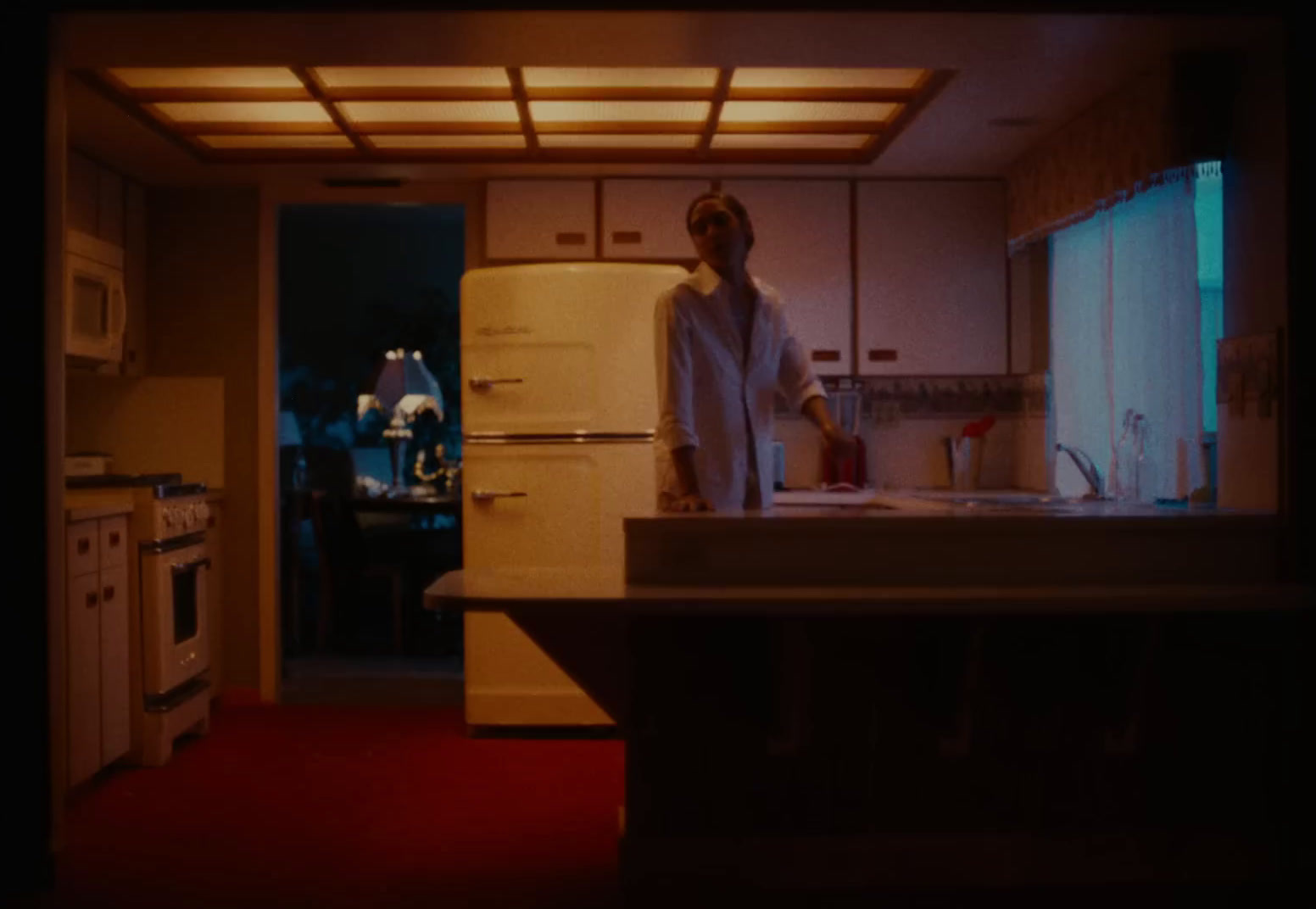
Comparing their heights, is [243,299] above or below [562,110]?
below

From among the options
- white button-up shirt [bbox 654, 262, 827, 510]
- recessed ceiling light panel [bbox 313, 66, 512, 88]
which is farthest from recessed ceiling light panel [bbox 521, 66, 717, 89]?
white button-up shirt [bbox 654, 262, 827, 510]

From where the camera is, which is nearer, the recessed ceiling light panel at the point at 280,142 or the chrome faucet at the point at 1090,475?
the chrome faucet at the point at 1090,475

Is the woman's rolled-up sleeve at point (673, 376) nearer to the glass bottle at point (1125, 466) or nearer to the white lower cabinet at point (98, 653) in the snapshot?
the glass bottle at point (1125, 466)

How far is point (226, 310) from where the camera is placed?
562 cm

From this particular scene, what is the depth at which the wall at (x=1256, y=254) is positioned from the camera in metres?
3.20

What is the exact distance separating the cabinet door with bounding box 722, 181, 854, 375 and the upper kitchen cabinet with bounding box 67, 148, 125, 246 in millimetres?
2515

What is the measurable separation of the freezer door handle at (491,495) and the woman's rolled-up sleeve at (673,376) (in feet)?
5.48

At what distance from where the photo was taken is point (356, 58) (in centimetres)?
339

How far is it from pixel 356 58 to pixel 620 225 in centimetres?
197

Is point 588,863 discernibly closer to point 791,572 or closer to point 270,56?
point 791,572

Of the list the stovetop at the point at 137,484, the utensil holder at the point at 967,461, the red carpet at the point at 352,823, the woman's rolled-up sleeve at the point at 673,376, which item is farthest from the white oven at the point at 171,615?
the utensil holder at the point at 967,461

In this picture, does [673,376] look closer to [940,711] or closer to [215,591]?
[940,711]

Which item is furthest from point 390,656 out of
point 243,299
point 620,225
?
point 620,225

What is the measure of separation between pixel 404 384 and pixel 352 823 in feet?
13.8
